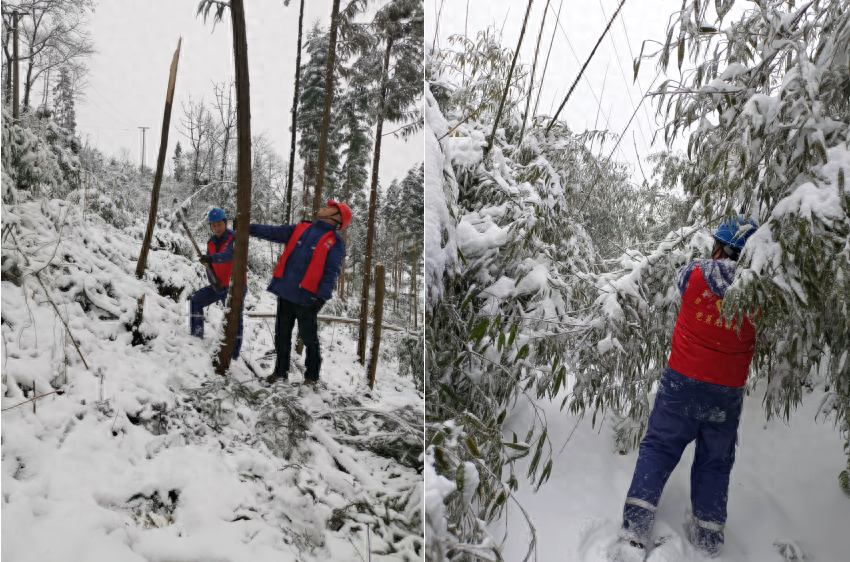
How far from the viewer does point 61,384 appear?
2.08 ft

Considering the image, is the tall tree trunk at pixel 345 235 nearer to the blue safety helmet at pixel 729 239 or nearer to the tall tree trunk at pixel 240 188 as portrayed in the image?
the tall tree trunk at pixel 240 188

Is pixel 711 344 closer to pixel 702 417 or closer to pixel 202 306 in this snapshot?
pixel 702 417

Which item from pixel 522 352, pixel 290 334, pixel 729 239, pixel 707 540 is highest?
pixel 729 239

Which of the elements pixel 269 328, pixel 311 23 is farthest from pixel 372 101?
pixel 269 328

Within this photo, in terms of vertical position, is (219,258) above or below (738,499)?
above

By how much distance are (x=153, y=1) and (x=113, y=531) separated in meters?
0.90

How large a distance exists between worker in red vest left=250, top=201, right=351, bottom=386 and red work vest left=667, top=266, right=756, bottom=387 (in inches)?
63.5

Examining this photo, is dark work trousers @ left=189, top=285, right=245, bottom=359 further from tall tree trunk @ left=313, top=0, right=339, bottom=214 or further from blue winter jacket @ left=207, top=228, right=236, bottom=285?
tall tree trunk @ left=313, top=0, right=339, bottom=214

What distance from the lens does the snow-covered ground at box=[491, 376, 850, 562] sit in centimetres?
184

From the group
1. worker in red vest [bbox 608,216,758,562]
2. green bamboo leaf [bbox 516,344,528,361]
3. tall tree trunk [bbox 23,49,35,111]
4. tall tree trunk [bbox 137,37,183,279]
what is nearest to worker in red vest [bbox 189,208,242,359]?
tall tree trunk [bbox 137,37,183,279]

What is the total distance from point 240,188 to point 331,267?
264mm

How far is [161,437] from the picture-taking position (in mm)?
715

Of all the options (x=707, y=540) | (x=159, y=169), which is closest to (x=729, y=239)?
(x=707, y=540)

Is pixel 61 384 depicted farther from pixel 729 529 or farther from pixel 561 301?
pixel 729 529
